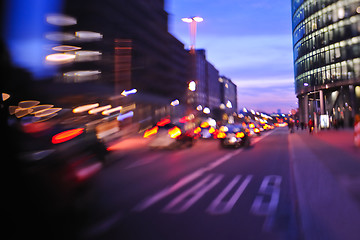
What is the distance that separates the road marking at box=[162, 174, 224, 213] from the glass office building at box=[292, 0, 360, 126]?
4356 centimetres

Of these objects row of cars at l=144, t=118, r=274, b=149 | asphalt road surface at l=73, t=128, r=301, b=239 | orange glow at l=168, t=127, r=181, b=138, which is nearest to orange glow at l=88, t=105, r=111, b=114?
row of cars at l=144, t=118, r=274, b=149

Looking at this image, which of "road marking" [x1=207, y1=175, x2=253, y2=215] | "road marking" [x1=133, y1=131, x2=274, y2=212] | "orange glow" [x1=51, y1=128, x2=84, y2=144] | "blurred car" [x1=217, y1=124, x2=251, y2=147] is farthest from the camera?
"blurred car" [x1=217, y1=124, x2=251, y2=147]

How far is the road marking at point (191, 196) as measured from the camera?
17.7ft

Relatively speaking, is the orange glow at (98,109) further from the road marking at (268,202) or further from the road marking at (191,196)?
the road marking at (268,202)

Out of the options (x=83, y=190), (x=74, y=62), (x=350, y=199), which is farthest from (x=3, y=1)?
(x=74, y=62)

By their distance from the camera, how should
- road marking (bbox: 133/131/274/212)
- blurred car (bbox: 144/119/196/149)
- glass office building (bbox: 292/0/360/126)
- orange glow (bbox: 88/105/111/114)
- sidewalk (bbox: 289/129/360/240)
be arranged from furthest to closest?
glass office building (bbox: 292/0/360/126), orange glow (bbox: 88/105/111/114), blurred car (bbox: 144/119/196/149), road marking (bbox: 133/131/274/212), sidewalk (bbox: 289/129/360/240)

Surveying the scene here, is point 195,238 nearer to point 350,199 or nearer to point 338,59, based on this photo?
point 350,199

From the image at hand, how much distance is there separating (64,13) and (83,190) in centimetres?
4416

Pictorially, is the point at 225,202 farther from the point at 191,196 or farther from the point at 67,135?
the point at 67,135

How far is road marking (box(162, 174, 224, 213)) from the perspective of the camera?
5.39 m

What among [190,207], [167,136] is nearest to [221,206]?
[190,207]

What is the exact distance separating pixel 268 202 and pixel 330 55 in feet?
194

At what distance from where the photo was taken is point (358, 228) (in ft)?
13.1

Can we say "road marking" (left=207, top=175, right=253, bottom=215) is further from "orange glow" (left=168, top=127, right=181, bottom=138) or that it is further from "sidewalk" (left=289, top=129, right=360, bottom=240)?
"orange glow" (left=168, top=127, right=181, bottom=138)
